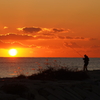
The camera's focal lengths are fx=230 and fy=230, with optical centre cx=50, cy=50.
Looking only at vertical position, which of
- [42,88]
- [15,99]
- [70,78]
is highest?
[70,78]

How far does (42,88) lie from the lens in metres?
9.61

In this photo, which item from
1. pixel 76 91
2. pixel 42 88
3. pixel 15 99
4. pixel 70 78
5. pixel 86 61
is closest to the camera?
pixel 15 99

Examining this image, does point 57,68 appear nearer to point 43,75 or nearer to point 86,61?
point 43,75

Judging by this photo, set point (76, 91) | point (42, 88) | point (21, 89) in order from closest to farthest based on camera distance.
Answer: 1. point (21, 89)
2. point (42, 88)
3. point (76, 91)

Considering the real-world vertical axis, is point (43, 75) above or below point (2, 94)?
above

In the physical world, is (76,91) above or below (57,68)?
below

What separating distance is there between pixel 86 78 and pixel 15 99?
7.52 metres

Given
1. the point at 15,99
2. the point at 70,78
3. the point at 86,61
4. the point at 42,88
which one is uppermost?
the point at 86,61

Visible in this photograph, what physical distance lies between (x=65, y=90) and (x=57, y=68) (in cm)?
467

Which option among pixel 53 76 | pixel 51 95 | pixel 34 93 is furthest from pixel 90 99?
pixel 53 76

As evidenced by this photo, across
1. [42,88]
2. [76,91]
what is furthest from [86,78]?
[42,88]

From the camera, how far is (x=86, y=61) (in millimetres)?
22938

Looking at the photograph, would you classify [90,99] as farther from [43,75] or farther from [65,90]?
[43,75]

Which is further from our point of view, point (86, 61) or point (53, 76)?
point (86, 61)
